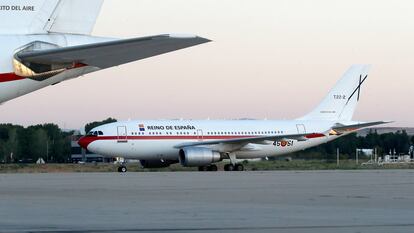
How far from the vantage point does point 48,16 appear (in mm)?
23047

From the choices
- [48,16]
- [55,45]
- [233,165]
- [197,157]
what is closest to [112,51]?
[55,45]

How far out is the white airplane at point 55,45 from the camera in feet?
68.6

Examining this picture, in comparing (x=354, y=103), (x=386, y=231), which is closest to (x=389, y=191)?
(x=386, y=231)

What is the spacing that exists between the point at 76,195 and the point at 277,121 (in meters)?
37.7

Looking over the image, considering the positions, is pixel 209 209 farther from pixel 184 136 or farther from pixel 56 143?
pixel 56 143

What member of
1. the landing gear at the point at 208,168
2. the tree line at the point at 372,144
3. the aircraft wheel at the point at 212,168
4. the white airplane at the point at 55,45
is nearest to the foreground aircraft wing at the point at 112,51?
the white airplane at the point at 55,45

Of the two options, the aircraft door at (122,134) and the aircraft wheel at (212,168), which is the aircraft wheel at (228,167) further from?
the aircraft door at (122,134)

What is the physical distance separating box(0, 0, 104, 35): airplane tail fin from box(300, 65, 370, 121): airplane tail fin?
4188 centimetres

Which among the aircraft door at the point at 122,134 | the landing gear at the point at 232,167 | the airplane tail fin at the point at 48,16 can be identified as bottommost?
the landing gear at the point at 232,167

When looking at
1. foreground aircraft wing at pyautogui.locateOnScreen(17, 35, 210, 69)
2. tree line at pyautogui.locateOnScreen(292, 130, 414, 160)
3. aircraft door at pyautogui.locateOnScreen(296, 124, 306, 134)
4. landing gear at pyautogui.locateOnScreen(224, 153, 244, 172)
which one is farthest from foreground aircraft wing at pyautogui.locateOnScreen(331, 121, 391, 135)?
foreground aircraft wing at pyautogui.locateOnScreen(17, 35, 210, 69)

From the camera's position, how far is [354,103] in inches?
2527

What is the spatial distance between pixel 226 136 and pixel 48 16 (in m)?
37.5

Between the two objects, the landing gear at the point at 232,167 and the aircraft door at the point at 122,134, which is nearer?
the aircraft door at the point at 122,134

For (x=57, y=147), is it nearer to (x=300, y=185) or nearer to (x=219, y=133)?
(x=219, y=133)
